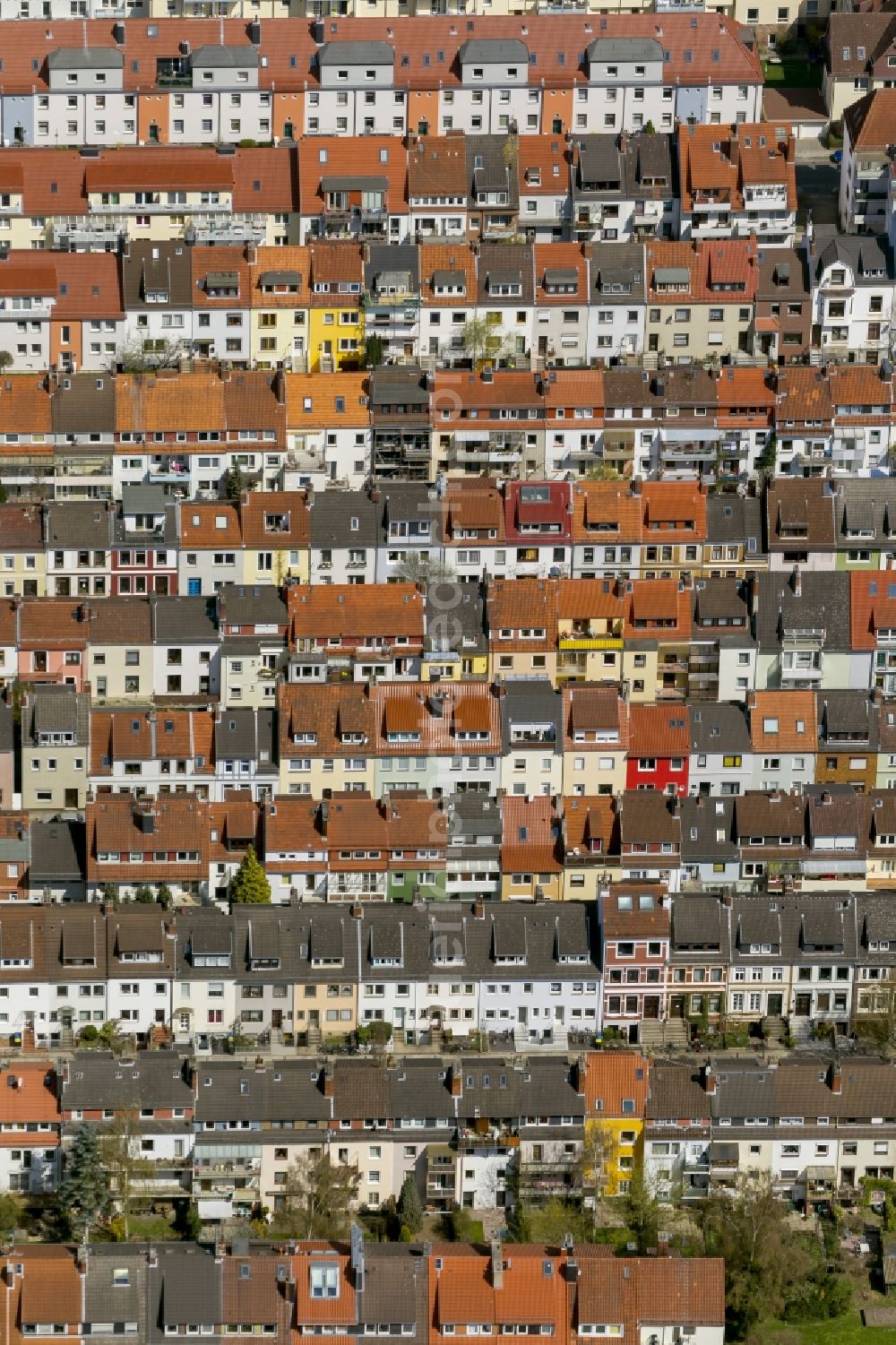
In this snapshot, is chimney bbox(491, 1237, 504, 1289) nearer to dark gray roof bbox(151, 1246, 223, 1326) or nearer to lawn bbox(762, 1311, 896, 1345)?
dark gray roof bbox(151, 1246, 223, 1326)

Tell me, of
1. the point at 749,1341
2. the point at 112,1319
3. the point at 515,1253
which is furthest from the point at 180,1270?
the point at 749,1341

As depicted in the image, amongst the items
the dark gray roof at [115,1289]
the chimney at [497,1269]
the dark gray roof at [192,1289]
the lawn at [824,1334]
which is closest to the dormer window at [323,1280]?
the dark gray roof at [192,1289]

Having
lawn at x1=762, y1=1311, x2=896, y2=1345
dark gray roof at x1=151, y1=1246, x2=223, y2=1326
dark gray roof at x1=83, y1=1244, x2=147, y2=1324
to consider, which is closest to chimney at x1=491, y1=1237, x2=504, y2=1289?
dark gray roof at x1=151, y1=1246, x2=223, y2=1326

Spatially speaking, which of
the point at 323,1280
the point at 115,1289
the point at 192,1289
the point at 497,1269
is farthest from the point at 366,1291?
the point at 115,1289

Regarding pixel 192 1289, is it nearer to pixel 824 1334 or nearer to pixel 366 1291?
pixel 366 1291

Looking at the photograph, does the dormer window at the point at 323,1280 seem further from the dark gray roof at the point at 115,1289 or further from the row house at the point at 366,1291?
the dark gray roof at the point at 115,1289

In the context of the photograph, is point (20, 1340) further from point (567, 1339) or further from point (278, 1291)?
point (567, 1339)

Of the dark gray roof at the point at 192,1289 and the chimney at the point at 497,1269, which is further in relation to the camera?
the chimney at the point at 497,1269
